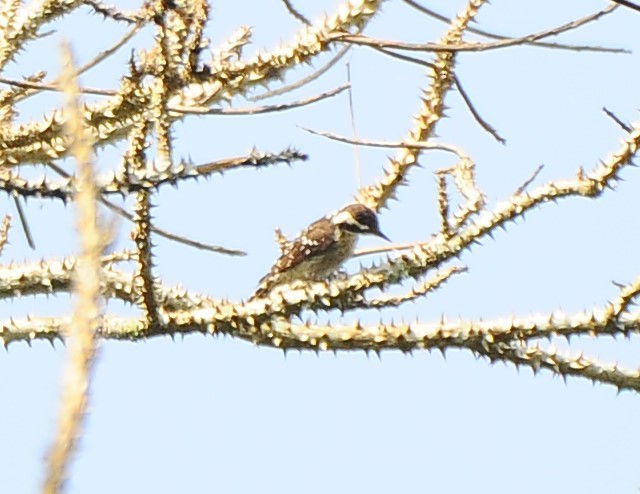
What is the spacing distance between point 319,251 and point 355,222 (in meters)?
0.96

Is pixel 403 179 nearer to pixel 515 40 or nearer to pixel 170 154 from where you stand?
pixel 515 40

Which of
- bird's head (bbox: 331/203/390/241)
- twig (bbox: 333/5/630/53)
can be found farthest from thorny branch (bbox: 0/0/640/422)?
bird's head (bbox: 331/203/390/241)

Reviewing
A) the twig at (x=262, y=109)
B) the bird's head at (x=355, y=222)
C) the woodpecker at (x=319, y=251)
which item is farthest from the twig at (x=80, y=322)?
the woodpecker at (x=319, y=251)

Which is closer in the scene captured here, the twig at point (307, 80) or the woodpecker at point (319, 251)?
the twig at point (307, 80)

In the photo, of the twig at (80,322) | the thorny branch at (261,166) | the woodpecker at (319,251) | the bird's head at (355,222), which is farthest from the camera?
the woodpecker at (319,251)

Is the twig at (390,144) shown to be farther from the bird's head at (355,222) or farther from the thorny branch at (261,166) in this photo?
the bird's head at (355,222)

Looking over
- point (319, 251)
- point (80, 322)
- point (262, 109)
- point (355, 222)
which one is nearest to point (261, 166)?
point (262, 109)

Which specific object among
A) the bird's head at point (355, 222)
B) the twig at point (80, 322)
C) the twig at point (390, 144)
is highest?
the bird's head at point (355, 222)

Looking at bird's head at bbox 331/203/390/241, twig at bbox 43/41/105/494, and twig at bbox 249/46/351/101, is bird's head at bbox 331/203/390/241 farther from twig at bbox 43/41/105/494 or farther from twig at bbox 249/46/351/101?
twig at bbox 43/41/105/494

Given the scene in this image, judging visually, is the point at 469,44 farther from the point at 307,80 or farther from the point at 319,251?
the point at 319,251

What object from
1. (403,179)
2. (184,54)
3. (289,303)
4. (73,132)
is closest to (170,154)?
(184,54)

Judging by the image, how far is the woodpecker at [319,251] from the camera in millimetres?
6019

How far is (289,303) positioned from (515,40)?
3.30ft

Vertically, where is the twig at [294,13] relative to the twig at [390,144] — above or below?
above
